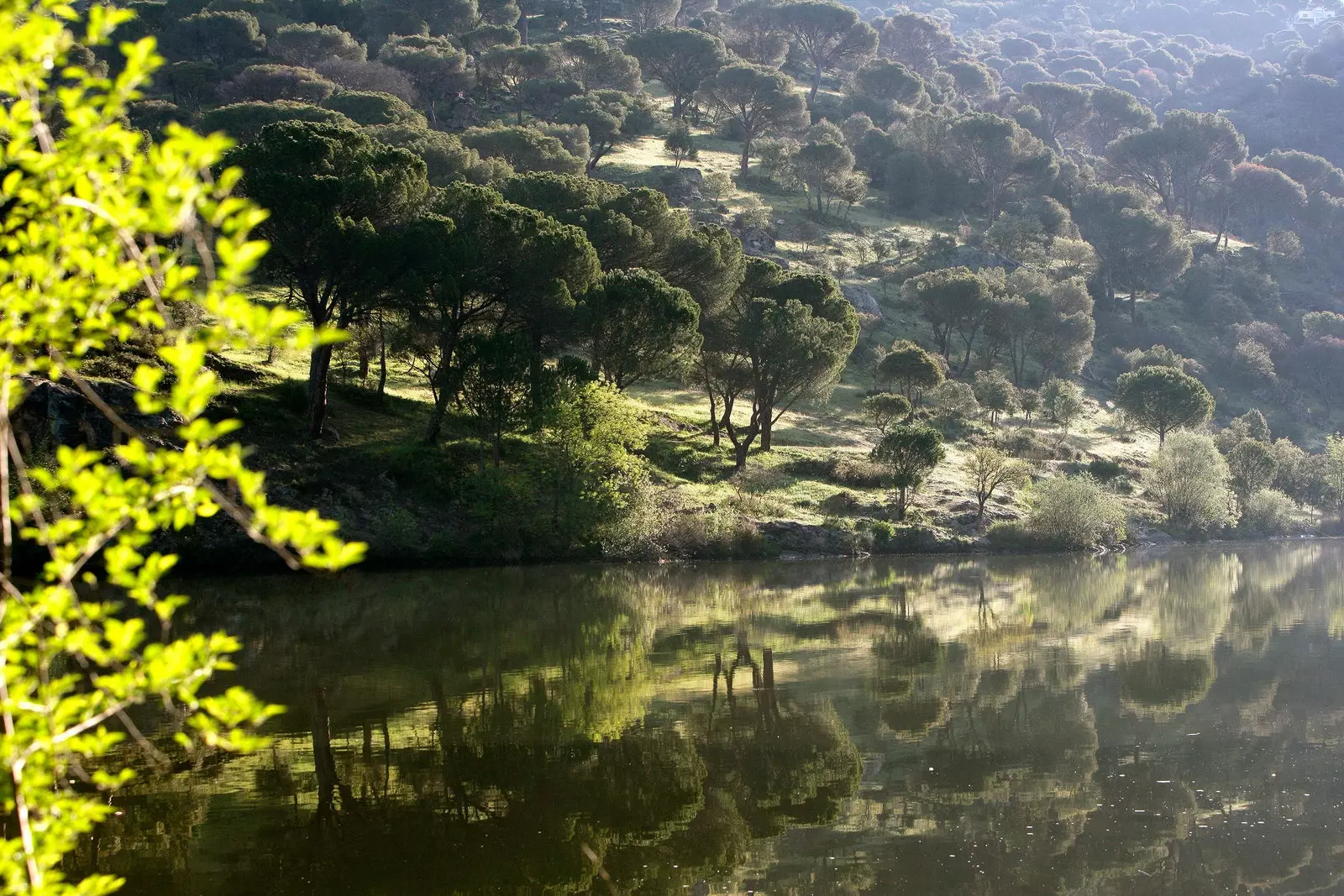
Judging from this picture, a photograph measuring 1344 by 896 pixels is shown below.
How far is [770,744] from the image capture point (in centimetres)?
1841

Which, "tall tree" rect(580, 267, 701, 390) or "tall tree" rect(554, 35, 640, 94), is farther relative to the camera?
"tall tree" rect(554, 35, 640, 94)

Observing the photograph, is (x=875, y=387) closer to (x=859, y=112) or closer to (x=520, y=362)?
(x=520, y=362)

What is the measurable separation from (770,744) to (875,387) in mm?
57871

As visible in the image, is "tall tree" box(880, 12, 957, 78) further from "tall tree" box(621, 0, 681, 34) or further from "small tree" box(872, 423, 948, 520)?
"small tree" box(872, 423, 948, 520)

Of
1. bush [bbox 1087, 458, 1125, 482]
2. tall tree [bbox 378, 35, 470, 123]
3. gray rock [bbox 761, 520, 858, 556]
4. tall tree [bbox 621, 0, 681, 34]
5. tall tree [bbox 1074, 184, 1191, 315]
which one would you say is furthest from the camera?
tall tree [bbox 621, 0, 681, 34]

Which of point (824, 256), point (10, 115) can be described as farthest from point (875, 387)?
point (10, 115)

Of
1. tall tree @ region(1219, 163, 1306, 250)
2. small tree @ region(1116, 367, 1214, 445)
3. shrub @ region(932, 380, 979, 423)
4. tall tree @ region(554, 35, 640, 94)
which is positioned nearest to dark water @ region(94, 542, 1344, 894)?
shrub @ region(932, 380, 979, 423)

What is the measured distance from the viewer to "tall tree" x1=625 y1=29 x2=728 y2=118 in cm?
11950

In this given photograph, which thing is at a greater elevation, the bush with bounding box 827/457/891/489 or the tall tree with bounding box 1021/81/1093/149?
the tall tree with bounding box 1021/81/1093/149

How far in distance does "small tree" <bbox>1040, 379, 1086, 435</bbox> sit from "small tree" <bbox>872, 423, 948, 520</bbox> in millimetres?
24127

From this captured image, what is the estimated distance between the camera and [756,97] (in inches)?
4476

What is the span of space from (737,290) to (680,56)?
69109 millimetres

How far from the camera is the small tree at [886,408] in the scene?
210 ft

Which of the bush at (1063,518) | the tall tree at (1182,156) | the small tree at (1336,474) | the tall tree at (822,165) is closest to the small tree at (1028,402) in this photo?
the small tree at (1336,474)
